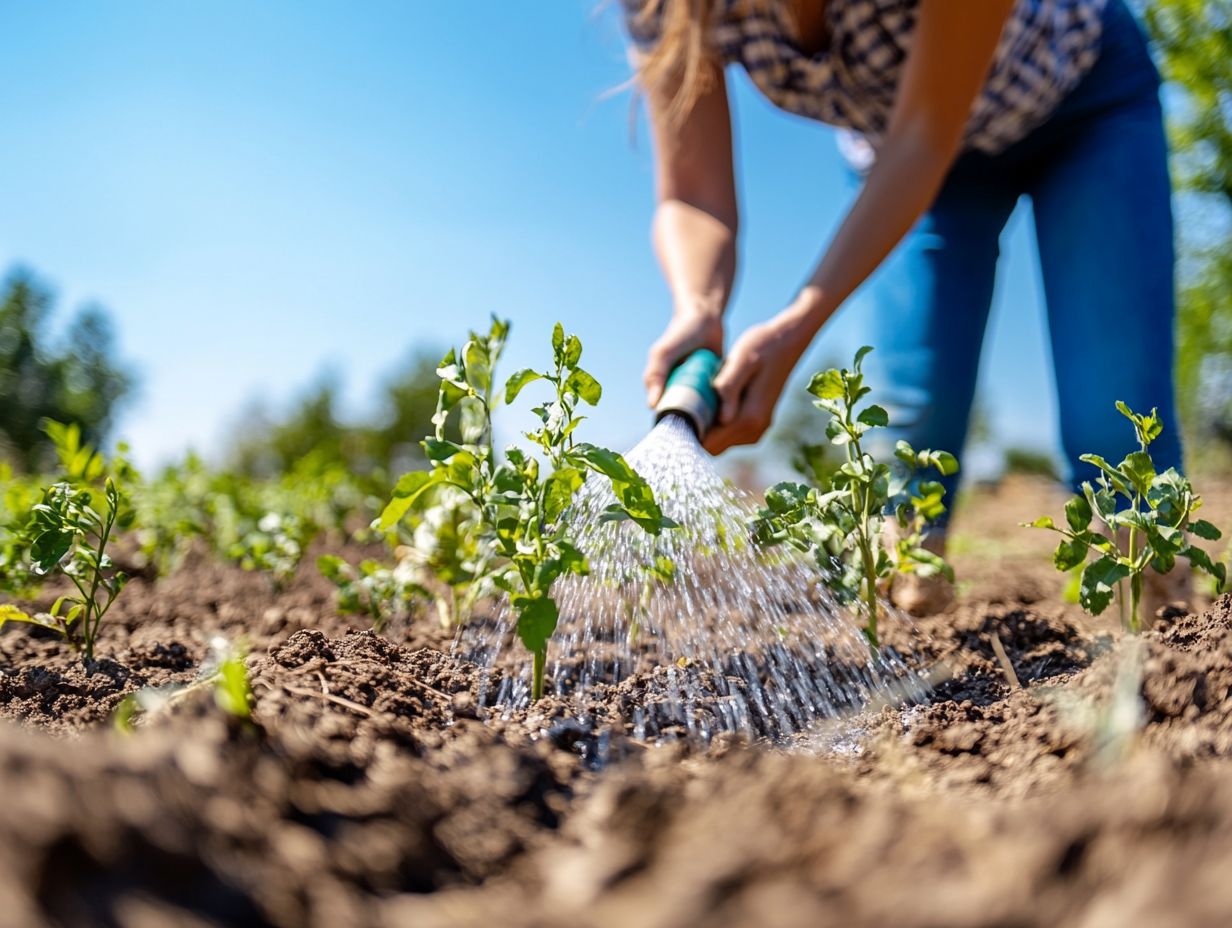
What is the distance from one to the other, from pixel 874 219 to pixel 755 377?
1.71 ft

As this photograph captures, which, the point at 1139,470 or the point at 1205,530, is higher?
the point at 1139,470

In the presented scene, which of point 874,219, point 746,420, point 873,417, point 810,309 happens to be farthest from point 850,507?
point 874,219

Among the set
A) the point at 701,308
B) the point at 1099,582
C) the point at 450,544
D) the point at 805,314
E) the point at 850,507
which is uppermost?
the point at 701,308

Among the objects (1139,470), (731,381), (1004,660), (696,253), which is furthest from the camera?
(696,253)

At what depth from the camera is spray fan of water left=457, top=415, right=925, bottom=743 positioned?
5.59ft

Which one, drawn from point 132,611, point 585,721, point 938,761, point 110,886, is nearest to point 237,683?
point 110,886

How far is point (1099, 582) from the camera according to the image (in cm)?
173

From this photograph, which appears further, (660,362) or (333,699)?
(660,362)

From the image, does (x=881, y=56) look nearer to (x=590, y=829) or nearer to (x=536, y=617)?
(x=536, y=617)

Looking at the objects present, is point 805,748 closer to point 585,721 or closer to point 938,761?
point 938,761

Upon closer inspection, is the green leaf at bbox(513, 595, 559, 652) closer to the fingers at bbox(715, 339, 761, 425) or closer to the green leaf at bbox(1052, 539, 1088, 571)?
the fingers at bbox(715, 339, 761, 425)

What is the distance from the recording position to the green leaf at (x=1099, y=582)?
171 centimetres

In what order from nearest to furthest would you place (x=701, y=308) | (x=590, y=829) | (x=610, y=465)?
(x=590, y=829) → (x=610, y=465) → (x=701, y=308)

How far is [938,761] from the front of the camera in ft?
4.86
